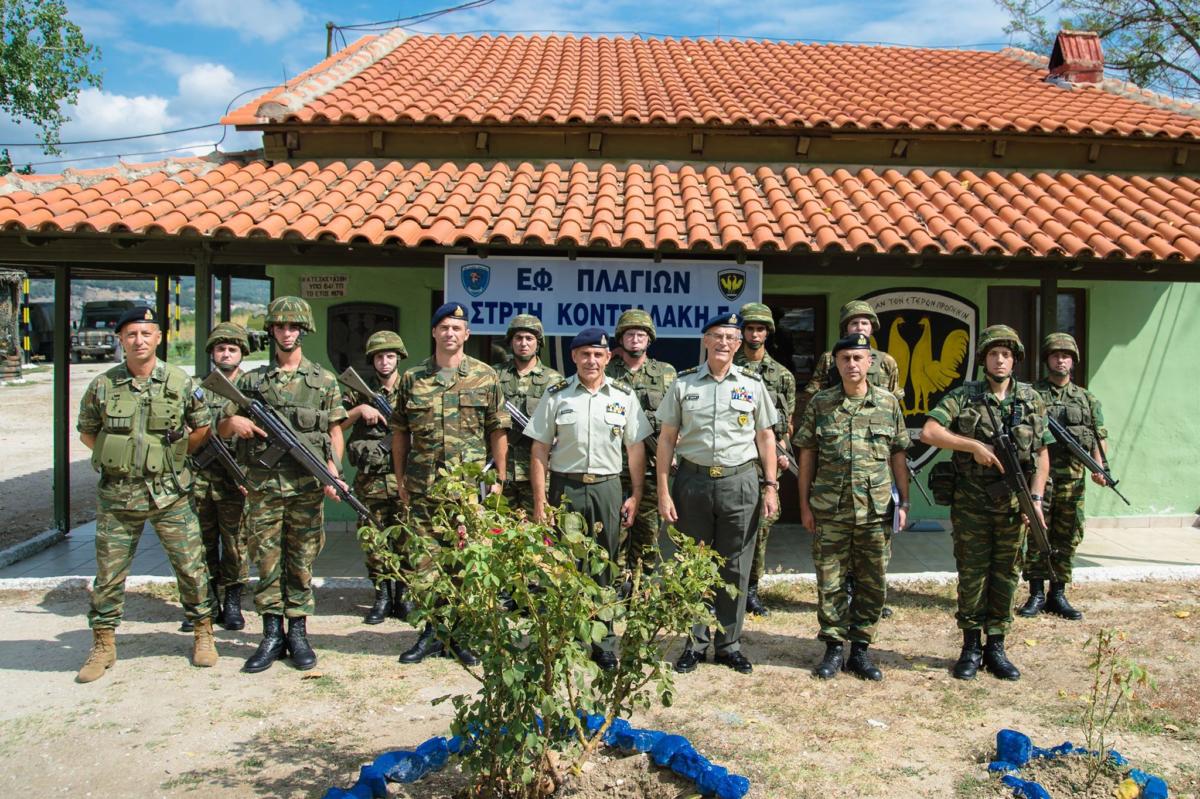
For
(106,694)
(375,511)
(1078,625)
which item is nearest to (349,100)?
(375,511)

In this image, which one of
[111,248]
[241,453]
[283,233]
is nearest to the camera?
[241,453]

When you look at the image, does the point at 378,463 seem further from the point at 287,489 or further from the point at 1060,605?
the point at 1060,605

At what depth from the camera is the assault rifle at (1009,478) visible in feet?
16.2

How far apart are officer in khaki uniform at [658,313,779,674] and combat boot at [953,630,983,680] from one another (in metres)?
1.22

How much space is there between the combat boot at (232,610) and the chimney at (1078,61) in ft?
36.9

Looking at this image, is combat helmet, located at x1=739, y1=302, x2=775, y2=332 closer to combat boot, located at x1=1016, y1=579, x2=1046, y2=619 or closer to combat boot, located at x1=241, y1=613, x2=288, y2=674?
combat boot, located at x1=1016, y1=579, x2=1046, y2=619

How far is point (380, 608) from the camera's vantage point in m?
6.10

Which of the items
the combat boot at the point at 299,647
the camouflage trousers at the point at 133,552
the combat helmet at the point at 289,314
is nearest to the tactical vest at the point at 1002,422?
the combat helmet at the point at 289,314

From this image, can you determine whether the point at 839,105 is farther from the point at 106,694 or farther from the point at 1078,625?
the point at 106,694

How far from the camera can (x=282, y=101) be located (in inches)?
337

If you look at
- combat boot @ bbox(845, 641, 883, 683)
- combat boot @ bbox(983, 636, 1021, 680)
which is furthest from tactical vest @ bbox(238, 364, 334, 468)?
combat boot @ bbox(983, 636, 1021, 680)

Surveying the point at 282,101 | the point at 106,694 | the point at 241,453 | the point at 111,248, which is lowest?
the point at 106,694

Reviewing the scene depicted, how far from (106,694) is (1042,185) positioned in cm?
874

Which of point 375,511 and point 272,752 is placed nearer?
point 272,752
